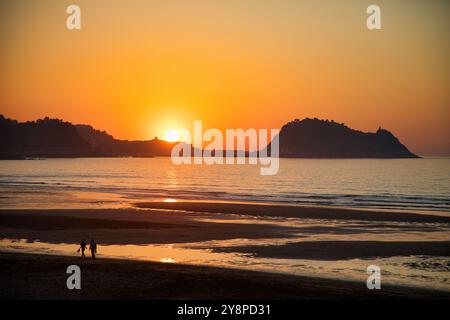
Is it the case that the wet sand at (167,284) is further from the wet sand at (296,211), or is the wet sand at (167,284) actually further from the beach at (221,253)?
the wet sand at (296,211)

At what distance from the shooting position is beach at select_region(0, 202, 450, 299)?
2230 centimetres

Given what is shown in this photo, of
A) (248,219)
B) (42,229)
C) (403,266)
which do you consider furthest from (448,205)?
(42,229)

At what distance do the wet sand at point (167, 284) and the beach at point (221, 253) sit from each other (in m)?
0.04

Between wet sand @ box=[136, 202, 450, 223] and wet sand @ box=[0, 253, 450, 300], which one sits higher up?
wet sand @ box=[0, 253, 450, 300]

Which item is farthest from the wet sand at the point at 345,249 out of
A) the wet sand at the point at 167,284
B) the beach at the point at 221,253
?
the wet sand at the point at 167,284

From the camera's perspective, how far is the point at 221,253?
31.7 meters

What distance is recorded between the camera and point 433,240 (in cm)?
3691

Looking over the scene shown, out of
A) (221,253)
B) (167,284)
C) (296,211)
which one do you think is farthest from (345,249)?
(296,211)

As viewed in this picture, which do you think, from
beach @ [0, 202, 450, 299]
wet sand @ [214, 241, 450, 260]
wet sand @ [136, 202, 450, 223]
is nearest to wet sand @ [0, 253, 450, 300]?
beach @ [0, 202, 450, 299]

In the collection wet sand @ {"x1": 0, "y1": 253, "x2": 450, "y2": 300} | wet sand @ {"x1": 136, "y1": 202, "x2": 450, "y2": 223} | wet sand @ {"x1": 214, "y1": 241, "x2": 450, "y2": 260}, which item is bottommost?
wet sand @ {"x1": 136, "y1": 202, "x2": 450, "y2": 223}

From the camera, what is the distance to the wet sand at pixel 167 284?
21.2 m

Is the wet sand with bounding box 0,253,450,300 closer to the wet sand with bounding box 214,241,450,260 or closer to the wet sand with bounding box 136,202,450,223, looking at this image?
the wet sand with bounding box 214,241,450,260

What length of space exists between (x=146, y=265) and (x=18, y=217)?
2483 centimetres

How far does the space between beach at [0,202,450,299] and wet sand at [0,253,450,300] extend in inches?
1.6
